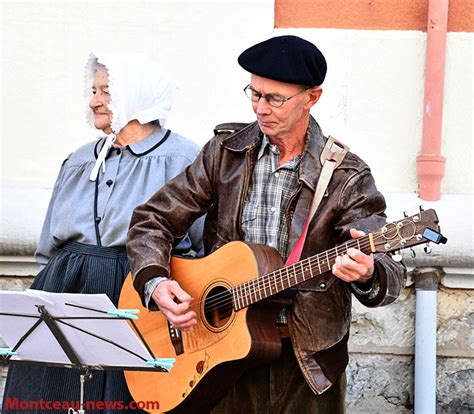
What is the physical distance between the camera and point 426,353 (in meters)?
6.03

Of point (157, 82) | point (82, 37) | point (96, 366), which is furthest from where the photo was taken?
point (82, 37)

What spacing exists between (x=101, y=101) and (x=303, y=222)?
1.28 metres

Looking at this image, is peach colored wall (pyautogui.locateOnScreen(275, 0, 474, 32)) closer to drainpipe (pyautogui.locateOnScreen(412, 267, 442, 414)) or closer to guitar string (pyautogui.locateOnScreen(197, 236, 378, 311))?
drainpipe (pyautogui.locateOnScreen(412, 267, 442, 414))

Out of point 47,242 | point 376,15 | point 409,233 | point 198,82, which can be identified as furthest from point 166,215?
point 376,15

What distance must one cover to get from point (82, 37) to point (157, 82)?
1659 mm

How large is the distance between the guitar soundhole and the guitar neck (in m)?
0.07

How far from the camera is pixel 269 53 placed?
4.24m

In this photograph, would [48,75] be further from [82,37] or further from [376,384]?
[376,384]

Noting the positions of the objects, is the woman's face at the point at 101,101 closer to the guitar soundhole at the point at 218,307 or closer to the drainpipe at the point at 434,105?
the guitar soundhole at the point at 218,307

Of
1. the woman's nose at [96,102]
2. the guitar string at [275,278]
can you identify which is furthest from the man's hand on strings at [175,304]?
the woman's nose at [96,102]

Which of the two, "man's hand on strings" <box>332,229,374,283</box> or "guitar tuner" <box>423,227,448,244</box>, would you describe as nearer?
"guitar tuner" <box>423,227,448,244</box>

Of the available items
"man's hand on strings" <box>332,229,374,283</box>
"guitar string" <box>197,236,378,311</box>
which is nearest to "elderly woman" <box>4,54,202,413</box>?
"guitar string" <box>197,236,378,311</box>

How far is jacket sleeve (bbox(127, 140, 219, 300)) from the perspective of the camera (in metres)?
4.53

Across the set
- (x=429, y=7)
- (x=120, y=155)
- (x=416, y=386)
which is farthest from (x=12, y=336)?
(x=429, y=7)
